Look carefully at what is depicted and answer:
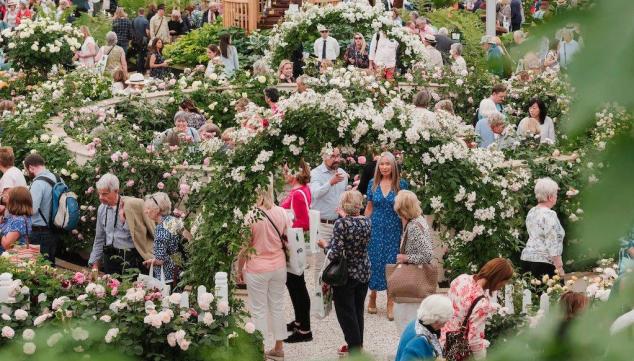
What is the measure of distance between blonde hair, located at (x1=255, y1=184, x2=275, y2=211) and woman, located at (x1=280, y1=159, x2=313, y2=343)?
0.44m

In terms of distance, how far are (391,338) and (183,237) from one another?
5.75ft

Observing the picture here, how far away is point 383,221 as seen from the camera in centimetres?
941

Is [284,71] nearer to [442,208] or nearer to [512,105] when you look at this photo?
[512,105]

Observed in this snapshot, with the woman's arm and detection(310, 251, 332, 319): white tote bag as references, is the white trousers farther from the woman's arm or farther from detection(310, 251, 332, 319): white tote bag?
the woman's arm

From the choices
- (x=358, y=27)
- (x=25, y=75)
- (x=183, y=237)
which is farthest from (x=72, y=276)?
(x=358, y=27)

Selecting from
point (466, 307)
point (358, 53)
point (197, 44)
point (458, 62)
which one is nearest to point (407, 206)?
point (466, 307)

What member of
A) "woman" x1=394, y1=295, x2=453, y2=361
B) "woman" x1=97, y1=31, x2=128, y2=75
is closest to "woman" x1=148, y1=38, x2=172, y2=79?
"woman" x1=97, y1=31, x2=128, y2=75

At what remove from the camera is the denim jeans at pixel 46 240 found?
1042 centimetres

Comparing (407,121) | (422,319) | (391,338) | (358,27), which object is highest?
(358,27)

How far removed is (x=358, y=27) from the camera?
774 inches

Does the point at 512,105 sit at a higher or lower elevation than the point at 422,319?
higher

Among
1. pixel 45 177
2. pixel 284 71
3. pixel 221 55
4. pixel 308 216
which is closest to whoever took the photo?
pixel 308 216

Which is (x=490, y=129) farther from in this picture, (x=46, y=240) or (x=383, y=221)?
(x=46, y=240)

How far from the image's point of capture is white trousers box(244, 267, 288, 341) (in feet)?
28.4
